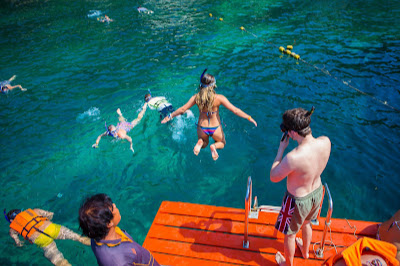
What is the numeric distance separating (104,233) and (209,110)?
329 cm

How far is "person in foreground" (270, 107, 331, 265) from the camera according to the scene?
8.84 ft

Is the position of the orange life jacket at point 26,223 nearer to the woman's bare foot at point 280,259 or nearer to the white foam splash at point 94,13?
the woman's bare foot at point 280,259

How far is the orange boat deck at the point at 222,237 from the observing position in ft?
12.8

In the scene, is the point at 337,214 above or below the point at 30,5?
below

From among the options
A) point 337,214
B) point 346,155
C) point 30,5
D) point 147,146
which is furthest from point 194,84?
point 30,5

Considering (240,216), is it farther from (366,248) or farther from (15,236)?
(15,236)

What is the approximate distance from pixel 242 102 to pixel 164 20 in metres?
14.6

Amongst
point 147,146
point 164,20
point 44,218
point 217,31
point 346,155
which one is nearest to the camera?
point 44,218

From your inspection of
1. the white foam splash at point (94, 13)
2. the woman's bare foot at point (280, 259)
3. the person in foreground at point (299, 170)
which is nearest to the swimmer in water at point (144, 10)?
the white foam splash at point (94, 13)

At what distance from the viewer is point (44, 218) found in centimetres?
534

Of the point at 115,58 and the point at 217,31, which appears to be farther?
the point at 217,31

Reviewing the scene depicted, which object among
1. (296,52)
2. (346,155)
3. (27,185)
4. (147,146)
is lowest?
(27,185)

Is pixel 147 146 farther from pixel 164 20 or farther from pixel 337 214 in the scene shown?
pixel 164 20

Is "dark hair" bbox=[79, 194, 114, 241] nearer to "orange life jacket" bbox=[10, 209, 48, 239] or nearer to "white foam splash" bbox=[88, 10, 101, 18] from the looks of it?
"orange life jacket" bbox=[10, 209, 48, 239]
